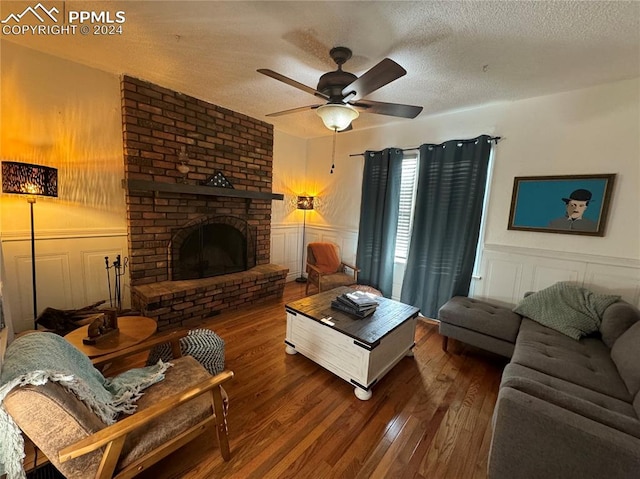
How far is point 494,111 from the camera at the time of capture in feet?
9.43

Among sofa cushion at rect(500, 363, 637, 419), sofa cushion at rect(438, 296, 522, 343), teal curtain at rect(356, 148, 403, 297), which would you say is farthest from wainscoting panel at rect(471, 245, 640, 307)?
sofa cushion at rect(500, 363, 637, 419)

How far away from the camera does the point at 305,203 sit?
14.5 feet

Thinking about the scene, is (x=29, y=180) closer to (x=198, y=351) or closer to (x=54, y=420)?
(x=198, y=351)

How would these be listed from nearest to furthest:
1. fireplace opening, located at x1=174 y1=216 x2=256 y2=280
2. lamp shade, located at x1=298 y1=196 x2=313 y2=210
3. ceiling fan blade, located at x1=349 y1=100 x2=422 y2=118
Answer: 1. ceiling fan blade, located at x1=349 y1=100 x2=422 y2=118
2. fireplace opening, located at x1=174 y1=216 x2=256 y2=280
3. lamp shade, located at x1=298 y1=196 x2=313 y2=210

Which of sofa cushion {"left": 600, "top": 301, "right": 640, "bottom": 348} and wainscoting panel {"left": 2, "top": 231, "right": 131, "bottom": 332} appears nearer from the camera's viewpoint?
sofa cushion {"left": 600, "top": 301, "right": 640, "bottom": 348}

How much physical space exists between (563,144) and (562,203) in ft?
1.87

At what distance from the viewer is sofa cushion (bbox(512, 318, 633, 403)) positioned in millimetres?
1547

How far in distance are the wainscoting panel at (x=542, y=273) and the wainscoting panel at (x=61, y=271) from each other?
4.09m

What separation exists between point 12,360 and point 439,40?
288 centimetres

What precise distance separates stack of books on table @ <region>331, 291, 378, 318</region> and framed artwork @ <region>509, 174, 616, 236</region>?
1.84 m

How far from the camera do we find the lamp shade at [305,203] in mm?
4426

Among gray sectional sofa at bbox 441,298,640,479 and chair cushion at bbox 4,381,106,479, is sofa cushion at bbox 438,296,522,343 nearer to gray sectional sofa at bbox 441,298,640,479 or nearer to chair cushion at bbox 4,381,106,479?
gray sectional sofa at bbox 441,298,640,479

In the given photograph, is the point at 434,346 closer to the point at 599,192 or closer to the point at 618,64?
the point at 599,192

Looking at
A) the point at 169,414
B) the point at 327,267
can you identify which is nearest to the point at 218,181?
the point at 327,267
